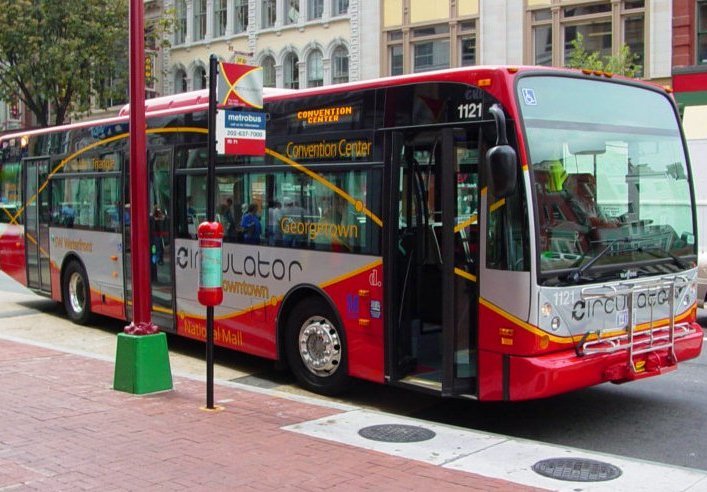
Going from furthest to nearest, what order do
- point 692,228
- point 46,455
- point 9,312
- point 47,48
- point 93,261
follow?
point 47,48
point 9,312
point 93,261
point 692,228
point 46,455

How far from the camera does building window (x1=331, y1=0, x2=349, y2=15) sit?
31569 mm

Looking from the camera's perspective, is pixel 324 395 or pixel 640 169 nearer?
pixel 640 169

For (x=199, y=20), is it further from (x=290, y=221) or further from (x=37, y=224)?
(x=290, y=221)

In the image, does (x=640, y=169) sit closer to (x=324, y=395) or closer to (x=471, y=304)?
(x=471, y=304)

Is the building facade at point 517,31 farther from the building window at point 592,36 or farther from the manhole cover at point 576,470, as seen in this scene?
the manhole cover at point 576,470

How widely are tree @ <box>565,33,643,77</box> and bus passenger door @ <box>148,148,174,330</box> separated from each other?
14506 mm

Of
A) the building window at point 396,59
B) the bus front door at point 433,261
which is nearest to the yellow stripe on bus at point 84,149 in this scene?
the bus front door at point 433,261

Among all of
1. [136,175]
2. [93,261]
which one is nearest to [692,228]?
[136,175]

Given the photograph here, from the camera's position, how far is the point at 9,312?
14688mm

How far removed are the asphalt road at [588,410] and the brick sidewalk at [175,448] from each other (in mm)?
1200

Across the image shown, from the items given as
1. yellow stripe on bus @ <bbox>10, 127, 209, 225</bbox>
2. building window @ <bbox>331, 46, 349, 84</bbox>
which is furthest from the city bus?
building window @ <bbox>331, 46, 349, 84</bbox>

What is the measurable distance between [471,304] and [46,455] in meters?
3.48

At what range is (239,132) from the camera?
7820 mm

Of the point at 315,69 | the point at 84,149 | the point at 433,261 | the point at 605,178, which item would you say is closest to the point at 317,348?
the point at 433,261
